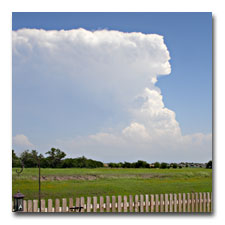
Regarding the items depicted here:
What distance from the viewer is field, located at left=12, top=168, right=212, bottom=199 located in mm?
3240

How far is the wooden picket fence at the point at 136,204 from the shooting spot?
318 centimetres

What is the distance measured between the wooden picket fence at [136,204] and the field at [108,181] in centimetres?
6

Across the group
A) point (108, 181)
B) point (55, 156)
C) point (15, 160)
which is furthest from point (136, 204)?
point (15, 160)

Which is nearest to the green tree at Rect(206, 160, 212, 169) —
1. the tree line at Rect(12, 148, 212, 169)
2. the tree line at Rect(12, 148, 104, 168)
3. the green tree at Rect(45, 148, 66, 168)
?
the tree line at Rect(12, 148, 212, 169)

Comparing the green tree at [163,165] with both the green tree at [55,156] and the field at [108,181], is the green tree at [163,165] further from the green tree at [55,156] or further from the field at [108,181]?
the green tree at [55,156]

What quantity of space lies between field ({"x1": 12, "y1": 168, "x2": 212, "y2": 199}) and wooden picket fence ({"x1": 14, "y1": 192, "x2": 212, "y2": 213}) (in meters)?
0.06

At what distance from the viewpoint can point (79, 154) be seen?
3.30m

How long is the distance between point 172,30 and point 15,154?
2496mm

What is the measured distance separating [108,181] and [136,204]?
1.43 feet

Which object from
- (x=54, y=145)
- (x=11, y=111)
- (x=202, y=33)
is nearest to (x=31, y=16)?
(x=11, y=111)

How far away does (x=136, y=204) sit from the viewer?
3.29 metres

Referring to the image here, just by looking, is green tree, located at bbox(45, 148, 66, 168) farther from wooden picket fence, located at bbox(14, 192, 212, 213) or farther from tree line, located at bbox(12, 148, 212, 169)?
wooden picket fence, located at bbox(14, 192, 212, 213)

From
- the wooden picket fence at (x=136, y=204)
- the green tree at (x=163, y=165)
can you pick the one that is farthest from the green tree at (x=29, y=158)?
the green tree at (x=163, y=165)
